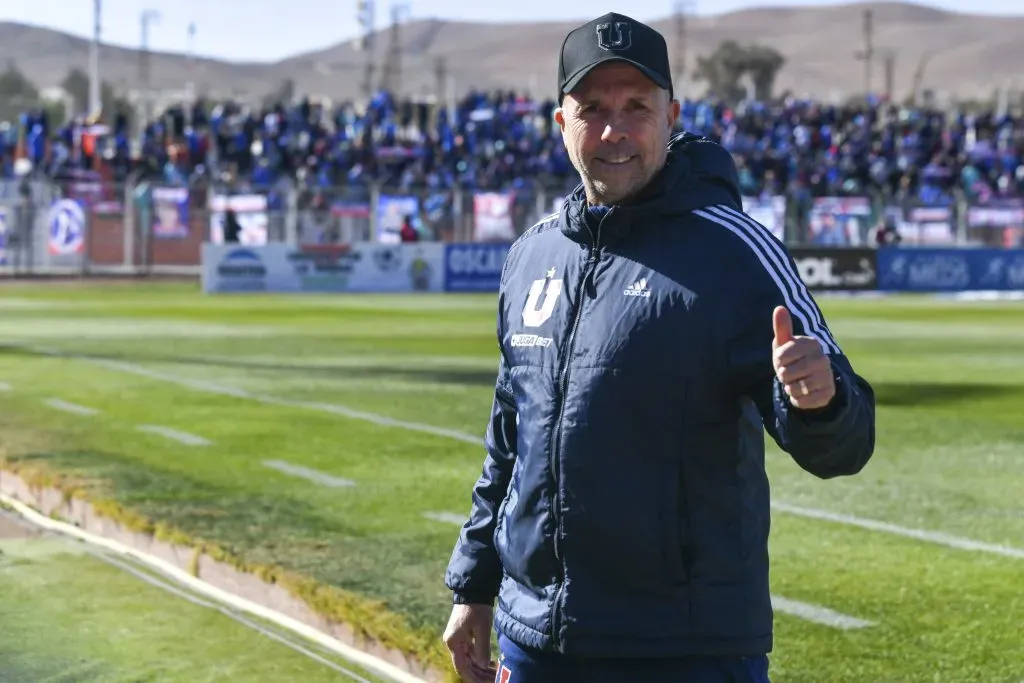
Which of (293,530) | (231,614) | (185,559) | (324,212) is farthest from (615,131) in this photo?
(324,212)

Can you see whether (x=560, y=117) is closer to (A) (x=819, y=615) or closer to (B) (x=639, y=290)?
(B) (x=639, y=290)

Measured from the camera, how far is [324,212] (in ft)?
135

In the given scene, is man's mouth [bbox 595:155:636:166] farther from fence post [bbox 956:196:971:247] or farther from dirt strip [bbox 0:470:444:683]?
fence post [bbox 956:196:971:247]

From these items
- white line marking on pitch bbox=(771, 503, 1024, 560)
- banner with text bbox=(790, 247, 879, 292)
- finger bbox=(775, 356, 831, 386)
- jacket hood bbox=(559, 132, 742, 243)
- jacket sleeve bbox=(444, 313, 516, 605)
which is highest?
jacket hood bbox=(559, 132, 742, 243)

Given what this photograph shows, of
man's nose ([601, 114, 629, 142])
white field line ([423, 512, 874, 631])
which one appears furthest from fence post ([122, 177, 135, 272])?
man's nose ([601, 114, 629, 142])

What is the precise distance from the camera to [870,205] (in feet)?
140

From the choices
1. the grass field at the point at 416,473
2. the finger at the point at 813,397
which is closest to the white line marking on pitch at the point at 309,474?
the grass field at the point at 416,473

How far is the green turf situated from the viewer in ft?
20.0

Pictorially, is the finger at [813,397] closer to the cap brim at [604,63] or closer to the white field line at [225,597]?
the cap brim at [604,63]

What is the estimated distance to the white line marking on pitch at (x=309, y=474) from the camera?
33.4 ft

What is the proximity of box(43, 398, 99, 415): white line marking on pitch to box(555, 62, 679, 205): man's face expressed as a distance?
1105 cm

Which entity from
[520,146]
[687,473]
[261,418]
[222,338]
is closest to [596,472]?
[687,473]

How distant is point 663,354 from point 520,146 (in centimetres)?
5210

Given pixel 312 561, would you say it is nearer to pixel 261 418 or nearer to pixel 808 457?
pixel 808 457
